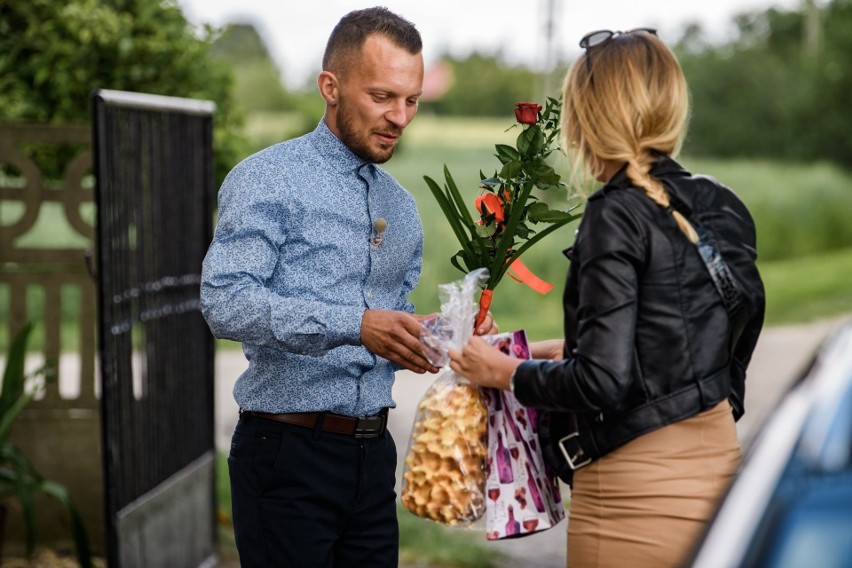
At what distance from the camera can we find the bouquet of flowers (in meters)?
3.03

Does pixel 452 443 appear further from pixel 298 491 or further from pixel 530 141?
pixel 530 141

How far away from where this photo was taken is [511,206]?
3078 millimetres

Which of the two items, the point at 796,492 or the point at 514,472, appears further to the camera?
the point at 514,472

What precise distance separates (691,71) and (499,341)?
1770 inches

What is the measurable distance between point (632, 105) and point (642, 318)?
1.51 ft

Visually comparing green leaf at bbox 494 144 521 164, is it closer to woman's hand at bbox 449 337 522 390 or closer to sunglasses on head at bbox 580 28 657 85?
sunglasses on head at bbox 580 28 657 85

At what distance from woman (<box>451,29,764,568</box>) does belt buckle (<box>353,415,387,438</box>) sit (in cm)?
57

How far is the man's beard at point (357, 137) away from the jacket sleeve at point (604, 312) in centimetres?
77

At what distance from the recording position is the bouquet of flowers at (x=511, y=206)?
3.03 meters

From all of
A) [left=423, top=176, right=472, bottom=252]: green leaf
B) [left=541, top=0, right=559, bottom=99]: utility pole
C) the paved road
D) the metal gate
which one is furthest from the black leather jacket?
[left=541, top=0, right=559, bottom=99]: utility pole

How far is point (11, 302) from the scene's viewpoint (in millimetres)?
5750

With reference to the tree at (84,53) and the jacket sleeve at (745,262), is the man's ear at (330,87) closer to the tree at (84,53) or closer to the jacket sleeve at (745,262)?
the jacket sleeve at (745,262)

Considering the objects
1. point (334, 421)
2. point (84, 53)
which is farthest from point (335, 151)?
point (84, 53)

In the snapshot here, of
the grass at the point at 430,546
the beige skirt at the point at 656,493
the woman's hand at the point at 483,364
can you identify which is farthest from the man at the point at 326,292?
the grass at the point at 430,546
